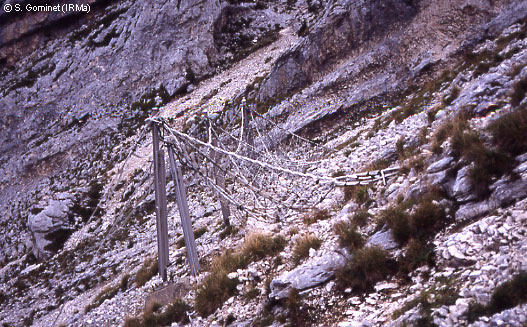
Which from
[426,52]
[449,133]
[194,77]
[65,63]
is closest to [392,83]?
[426,52]

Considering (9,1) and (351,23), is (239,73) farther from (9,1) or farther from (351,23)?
(9,1)

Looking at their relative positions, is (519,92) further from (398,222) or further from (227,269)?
(227,269)

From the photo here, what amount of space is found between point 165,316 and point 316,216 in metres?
4.45

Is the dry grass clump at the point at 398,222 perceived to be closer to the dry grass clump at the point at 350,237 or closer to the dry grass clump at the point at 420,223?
the dry grass clump at the point at 420,223

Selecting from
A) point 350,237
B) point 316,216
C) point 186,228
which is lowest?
point 316,216

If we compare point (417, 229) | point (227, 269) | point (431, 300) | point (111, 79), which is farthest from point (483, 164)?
point (111, 79)

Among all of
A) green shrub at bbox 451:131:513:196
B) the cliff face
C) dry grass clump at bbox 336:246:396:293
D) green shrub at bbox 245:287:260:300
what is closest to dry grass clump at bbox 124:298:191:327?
green shrub at bbox 245:287:260:300

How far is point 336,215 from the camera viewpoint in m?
9.12

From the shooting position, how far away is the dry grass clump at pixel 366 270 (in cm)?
580

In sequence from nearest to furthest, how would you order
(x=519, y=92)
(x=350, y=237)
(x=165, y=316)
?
Result: (x=350, y=237) → (x=519, y=92) → (x=165, y=316)

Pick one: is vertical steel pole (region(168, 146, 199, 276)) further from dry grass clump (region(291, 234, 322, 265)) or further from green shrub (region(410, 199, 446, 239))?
green shrub (region(410, 199, 446, 239))

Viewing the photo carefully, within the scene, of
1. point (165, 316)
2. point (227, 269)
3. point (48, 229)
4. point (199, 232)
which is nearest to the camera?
point (165, 316)

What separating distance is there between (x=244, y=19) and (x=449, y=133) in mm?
37380

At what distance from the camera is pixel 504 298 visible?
383 cm
